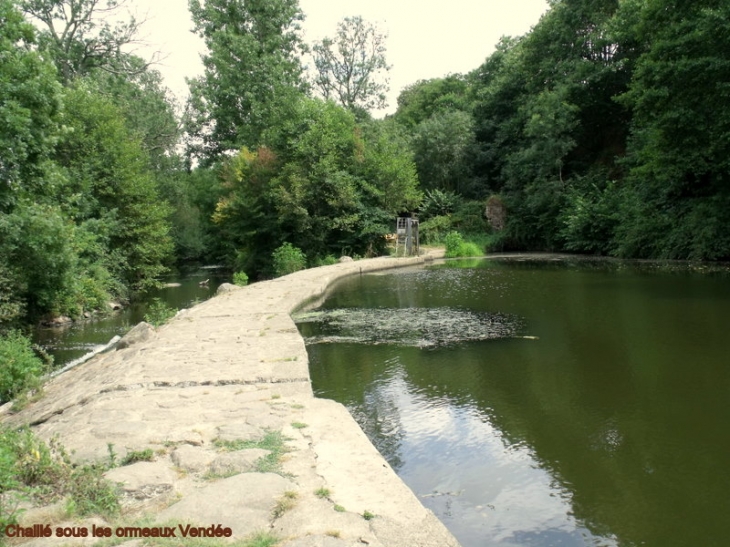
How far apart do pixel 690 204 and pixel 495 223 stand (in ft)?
37.8

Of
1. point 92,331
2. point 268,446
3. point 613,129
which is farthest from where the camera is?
point 613,129

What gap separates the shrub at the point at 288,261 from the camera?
20.2m

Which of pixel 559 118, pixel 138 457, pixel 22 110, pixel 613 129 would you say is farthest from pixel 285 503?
pixel 613 129

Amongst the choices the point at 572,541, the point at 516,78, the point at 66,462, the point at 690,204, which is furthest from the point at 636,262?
the point at 66,462

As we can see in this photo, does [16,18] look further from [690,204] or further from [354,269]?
[690,204]

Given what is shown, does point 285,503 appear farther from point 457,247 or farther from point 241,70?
point 241,70

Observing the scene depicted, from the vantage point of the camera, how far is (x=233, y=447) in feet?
11.6

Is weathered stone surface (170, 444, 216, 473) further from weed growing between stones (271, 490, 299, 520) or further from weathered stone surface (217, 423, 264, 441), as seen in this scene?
weed growing between stones (271, 490, 299, 520)

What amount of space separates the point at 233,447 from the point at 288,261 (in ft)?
55.9

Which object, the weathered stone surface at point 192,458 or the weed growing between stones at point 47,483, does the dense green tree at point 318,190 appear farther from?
the weed growing between stones at point 47,483

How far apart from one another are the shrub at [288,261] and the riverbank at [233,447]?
13223 mm

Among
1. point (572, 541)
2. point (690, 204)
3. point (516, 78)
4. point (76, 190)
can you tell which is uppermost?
point (516, 78)

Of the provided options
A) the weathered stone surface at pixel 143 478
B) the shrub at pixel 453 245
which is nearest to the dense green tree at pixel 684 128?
the shrub at pixel 453 245

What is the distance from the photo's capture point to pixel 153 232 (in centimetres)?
2047
